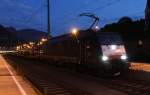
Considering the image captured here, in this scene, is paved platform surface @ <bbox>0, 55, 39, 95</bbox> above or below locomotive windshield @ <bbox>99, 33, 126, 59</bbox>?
below

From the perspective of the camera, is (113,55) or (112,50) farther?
(112,50)

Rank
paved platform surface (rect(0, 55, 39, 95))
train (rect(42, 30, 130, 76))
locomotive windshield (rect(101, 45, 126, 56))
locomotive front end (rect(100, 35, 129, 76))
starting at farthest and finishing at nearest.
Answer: locomotive windshield (rect(101, 45, 126, 56)) → train (rect(42, 30, 130, 76)) → locomotive front end (rect(100, 35, 129, 76)) → paved platform surface (rect(0, 55, 39, 95))

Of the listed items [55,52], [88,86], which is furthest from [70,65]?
[88,86]

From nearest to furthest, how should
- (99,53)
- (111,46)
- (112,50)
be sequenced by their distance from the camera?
(99,53) → (112,50) → (111,46)

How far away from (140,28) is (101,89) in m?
41.3

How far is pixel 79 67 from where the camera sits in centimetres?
3600

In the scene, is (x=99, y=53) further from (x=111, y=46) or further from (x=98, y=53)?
(x=111, y=46)

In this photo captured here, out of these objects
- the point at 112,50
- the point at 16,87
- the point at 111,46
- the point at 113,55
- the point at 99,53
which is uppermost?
the point at 111,46

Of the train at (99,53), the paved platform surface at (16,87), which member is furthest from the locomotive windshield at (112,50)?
the paved platform surface at (16,87)

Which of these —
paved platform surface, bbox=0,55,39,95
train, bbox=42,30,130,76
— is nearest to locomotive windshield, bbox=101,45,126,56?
train, bbox=42,30,130,76

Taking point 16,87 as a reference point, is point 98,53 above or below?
above

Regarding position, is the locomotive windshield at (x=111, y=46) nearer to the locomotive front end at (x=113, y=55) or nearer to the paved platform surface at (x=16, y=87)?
the locomotive front end at (x=113, y=55)

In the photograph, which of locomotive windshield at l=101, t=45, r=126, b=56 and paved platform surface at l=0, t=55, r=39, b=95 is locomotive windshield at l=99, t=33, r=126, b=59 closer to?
locomotive windshield at l=101, t=45, r=126, b=56

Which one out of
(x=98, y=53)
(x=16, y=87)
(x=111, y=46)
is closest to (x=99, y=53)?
(x=98, y=53)
